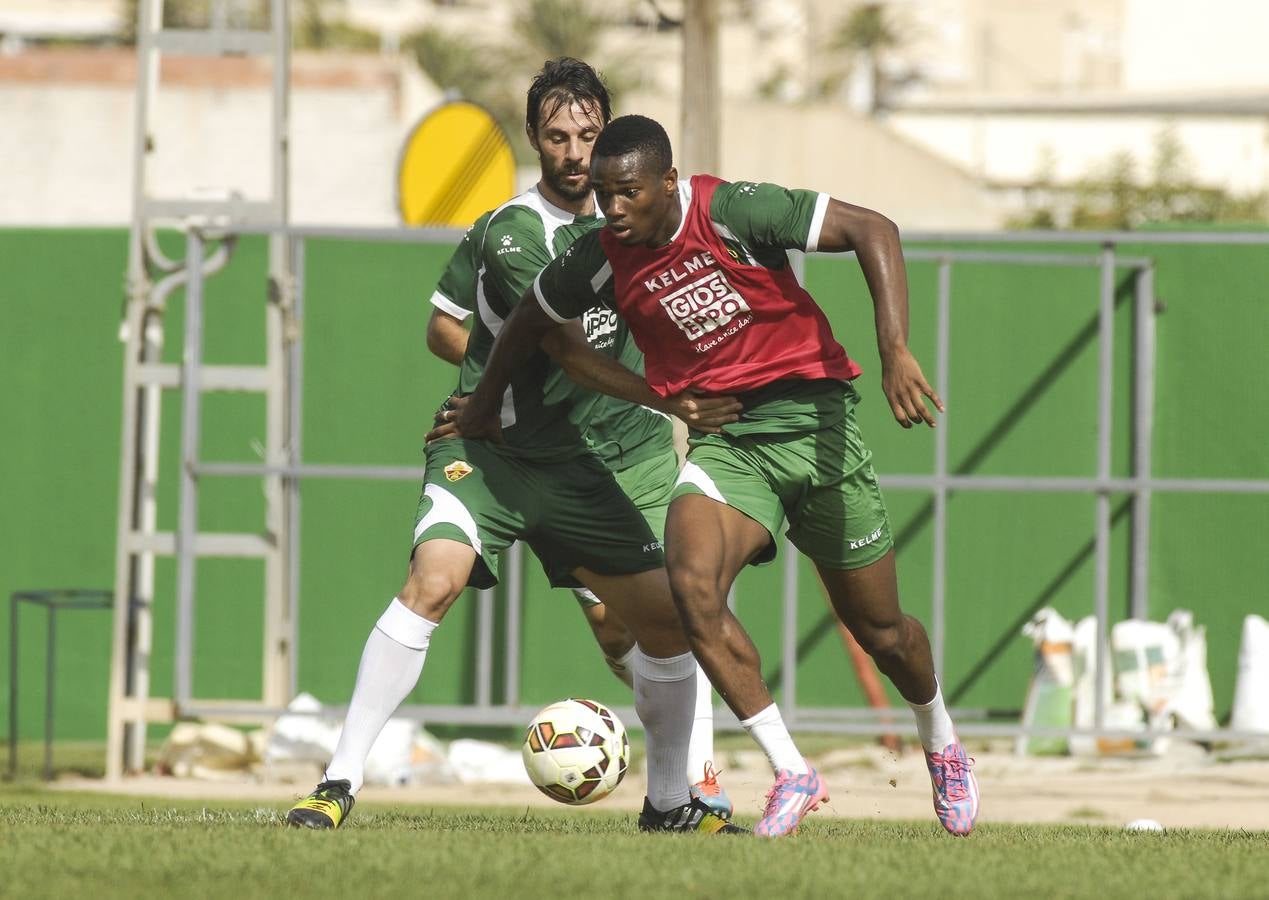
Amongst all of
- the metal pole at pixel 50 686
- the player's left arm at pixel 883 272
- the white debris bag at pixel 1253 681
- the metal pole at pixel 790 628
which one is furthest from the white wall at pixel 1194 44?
the player's left arm at pixel 883 272

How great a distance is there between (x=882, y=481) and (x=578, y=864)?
4.44m

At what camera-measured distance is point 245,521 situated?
11.2 metres

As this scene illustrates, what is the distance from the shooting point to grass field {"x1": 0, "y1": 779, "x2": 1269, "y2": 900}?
189 inches

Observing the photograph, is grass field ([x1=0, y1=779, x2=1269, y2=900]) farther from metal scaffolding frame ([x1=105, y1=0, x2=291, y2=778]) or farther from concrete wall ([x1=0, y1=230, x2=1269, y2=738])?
concrete wall ([x1=0, y1=230, x2=1269, y2=738])

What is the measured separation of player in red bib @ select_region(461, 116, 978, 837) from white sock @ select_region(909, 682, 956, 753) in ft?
1.05

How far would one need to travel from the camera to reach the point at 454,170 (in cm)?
1230

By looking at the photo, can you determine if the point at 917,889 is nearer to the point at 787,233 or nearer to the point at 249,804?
the point at 787,233

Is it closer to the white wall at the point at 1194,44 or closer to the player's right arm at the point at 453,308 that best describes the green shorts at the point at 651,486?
the player's right arm at the point at 453,308

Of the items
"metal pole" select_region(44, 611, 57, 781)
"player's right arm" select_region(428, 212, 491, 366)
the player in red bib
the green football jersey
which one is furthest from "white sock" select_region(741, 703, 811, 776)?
"metal pole" select_region(44, 611, 57, 781)

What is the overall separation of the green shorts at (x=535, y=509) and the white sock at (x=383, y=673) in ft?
0.85

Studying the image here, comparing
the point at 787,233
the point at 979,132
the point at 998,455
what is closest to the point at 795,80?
the point at 979,132

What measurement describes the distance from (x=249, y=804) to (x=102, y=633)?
244cm

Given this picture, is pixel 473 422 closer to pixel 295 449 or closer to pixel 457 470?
pixel 457 470

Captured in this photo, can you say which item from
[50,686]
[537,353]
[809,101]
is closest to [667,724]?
[537,353]
